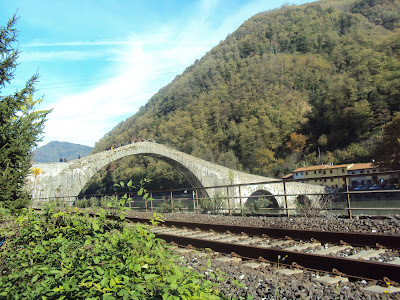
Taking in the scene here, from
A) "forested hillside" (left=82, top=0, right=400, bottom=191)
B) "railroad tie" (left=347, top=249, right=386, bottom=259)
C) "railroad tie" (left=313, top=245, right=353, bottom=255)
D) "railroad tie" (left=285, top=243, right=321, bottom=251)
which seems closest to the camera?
"railroad tie" (left=347, top=249, right=386, bottom=259)

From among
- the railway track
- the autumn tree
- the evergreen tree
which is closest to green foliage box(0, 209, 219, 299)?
the railway track

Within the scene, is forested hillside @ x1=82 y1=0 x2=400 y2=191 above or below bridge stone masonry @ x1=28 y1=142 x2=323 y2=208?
above

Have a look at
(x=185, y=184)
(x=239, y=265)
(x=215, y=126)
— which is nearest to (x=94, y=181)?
(x=185, y=184)

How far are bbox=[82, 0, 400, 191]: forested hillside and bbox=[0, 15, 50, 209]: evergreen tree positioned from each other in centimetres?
3798

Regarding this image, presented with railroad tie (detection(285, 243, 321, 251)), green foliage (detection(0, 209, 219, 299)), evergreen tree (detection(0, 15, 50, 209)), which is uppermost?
evergreen tree (detection(0, 15, 50, 209))

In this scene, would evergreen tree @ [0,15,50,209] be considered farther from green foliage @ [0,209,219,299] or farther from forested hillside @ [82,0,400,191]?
forested hillside @ [82,0,400,191]

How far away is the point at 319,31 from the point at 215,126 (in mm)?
44288

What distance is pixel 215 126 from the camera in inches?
2591

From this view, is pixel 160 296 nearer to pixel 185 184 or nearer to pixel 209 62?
pixel 185 184

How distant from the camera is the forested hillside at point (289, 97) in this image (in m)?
45.4

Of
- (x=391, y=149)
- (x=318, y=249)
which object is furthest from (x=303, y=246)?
(x=391, y=149)

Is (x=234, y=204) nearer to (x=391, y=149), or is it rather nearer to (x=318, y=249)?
(x=318, y=249)

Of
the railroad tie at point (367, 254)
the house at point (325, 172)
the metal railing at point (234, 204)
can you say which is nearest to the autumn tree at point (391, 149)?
the house at point (325, 172)

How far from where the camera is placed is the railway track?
9.29 ft
